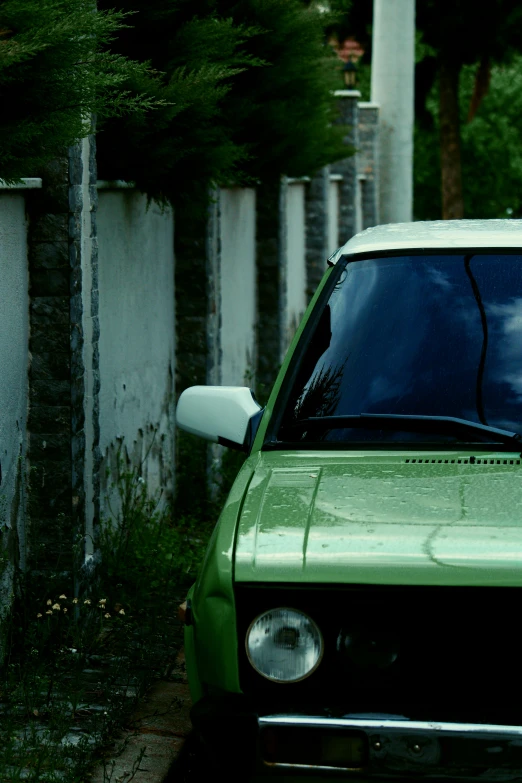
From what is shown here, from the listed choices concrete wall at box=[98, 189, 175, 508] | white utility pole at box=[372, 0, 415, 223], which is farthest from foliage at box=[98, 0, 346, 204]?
white utility pole at box=[372, 0, 415, 223]

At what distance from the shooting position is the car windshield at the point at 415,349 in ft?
14.5

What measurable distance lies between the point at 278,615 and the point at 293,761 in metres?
0.36

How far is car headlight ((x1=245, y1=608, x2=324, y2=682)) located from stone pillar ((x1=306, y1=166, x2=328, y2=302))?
14498mm

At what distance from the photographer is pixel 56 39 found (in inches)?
188

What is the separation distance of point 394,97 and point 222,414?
1222 centimetres

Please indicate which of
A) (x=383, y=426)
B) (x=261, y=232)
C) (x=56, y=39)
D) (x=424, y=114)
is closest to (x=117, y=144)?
(x=56, y=39)

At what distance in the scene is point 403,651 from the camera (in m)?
3.55

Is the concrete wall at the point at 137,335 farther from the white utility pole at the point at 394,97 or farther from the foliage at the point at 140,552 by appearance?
the white utility pole at the point at 394,97

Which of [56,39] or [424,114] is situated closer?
[56,39]

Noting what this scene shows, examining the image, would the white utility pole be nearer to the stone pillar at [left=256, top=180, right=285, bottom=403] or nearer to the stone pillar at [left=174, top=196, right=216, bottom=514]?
the stone pillar at [left=256, top=180, right=285, bottom=403]

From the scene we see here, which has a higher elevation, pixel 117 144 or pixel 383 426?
pixel 117 144

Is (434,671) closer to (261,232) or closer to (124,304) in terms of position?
(124,304)

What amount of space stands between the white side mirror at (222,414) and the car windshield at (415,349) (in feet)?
0.66

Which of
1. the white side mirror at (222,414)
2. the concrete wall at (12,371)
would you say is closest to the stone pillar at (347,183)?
the concrete wall at (12,371)
